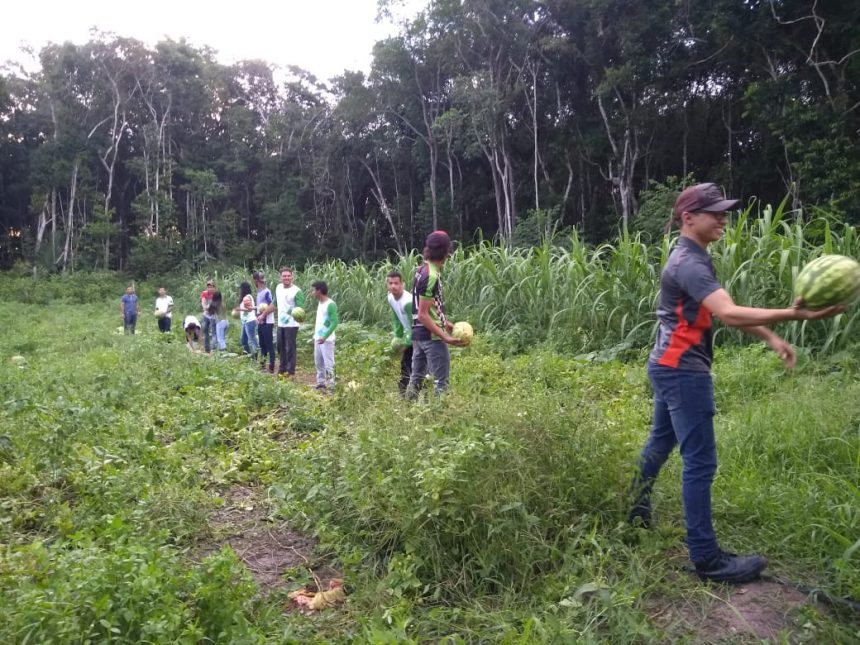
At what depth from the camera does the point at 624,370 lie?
266 inches

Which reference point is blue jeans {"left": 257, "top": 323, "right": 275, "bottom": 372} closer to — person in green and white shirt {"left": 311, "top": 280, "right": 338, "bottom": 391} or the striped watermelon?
person in green and white shirt {"left": 311, "top": 280, "right": 338, "bottom": 391}

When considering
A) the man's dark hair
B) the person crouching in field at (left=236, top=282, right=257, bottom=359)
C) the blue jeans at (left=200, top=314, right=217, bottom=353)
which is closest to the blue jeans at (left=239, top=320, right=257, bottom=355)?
the person crouching in field at (left=236, top=282, right=257, bottom=359)

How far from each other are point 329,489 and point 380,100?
103 ft

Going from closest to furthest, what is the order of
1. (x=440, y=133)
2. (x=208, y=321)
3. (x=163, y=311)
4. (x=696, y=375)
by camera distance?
(x=696, y=375)
(x=208, y=321)
(x=163, y=311)
(x=440, y=133)

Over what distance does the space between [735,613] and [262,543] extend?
2.39 meters

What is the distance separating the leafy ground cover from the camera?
254 cm

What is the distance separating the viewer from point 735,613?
2.66m

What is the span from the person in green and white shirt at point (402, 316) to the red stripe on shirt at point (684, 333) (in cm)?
316

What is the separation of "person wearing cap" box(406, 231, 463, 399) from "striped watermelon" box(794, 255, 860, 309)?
2.77 m

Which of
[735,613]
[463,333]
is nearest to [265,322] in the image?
[463,333]

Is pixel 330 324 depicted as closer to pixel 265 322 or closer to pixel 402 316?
pixel 402 316

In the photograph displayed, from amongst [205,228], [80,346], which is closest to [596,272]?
[80,346]

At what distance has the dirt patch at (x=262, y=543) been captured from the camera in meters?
3.25

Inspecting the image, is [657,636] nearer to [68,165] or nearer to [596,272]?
[596,272]
